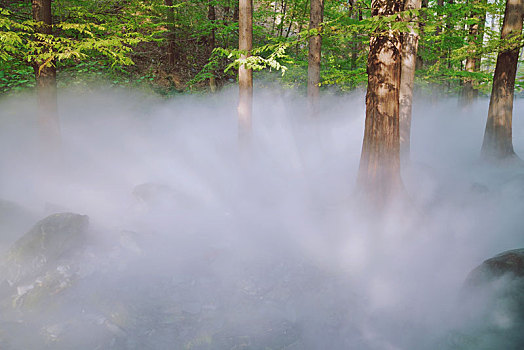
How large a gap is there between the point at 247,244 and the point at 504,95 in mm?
10775

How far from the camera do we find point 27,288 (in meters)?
6.09

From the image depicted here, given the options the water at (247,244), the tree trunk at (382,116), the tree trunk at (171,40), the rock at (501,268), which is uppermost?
the tree trunk at (171,40)

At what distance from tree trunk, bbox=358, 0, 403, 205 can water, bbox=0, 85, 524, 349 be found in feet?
2.30

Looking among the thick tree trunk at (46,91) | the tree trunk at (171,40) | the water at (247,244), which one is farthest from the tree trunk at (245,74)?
the tree trunk at (171,40)

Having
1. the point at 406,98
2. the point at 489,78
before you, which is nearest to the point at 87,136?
the point at 406,98

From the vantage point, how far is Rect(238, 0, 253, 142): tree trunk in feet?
33.1

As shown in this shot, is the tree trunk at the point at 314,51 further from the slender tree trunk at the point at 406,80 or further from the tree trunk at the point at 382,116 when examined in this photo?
the tree trunk at the point at 382,116

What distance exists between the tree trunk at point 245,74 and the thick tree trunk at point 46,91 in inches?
213

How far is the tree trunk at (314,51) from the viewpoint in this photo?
40.4 feet

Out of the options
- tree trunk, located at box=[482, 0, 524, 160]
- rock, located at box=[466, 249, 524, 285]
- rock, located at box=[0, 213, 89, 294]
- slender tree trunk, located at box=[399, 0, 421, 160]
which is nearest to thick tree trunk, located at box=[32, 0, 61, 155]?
rock, located at box=[0, 213, 89, 294]

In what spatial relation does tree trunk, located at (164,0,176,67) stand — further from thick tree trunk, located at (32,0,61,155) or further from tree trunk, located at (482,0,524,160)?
tree trunk, located at (482,0,524,160)

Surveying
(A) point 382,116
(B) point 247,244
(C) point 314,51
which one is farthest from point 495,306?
(C) point 314,51

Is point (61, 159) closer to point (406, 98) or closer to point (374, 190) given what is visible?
point (374, 190)

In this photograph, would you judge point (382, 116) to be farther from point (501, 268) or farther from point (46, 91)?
point (46, 91)
